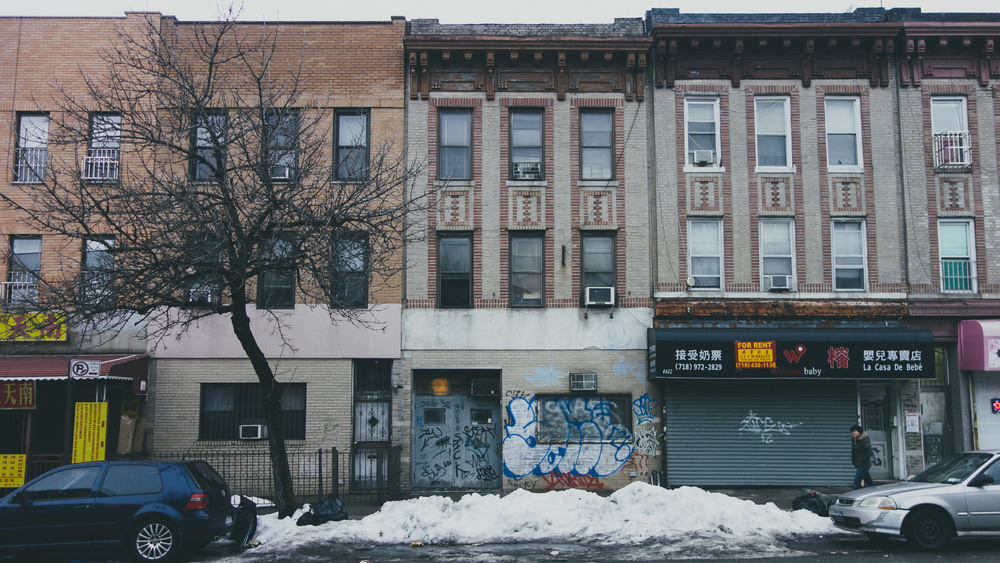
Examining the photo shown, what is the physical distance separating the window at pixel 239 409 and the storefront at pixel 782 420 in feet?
28.3

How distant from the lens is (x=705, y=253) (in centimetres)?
1927

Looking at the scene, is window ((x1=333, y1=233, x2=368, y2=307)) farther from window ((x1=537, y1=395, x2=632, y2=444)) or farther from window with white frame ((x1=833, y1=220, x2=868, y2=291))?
window with white frame ((x1=833, y1=220, x2=868, y2=291))

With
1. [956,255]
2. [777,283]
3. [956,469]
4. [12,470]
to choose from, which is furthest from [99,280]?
[956,255]

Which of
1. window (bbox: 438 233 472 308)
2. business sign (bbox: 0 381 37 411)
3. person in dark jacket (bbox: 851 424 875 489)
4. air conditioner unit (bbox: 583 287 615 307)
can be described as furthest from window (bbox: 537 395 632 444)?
business sign (bbox: 0 381 37 411)

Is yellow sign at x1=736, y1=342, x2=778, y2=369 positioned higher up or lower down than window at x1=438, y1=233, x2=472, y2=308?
lower down

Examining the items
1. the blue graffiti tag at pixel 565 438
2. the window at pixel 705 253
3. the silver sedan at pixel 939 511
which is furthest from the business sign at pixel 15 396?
the silver sedan at pixel 939 511

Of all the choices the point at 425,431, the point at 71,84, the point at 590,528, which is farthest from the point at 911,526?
the point at 71,84

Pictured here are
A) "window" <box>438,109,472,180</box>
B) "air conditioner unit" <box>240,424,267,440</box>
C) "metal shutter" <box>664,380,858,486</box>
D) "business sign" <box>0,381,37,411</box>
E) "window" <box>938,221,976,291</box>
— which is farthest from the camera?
"window" <box>438,109,472,180</box>

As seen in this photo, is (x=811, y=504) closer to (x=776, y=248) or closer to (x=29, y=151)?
(x=776, y=248)

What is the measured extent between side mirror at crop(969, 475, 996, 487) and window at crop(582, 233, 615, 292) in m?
9.17

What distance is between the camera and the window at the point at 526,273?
63.3 feet

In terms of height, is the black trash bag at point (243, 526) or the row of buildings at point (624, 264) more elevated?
the row of buildings at point (624, 264)

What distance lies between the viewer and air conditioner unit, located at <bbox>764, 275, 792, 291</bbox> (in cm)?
1892

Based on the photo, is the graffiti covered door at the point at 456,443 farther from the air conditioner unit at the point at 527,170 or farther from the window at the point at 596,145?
the window at the point at 596,145
